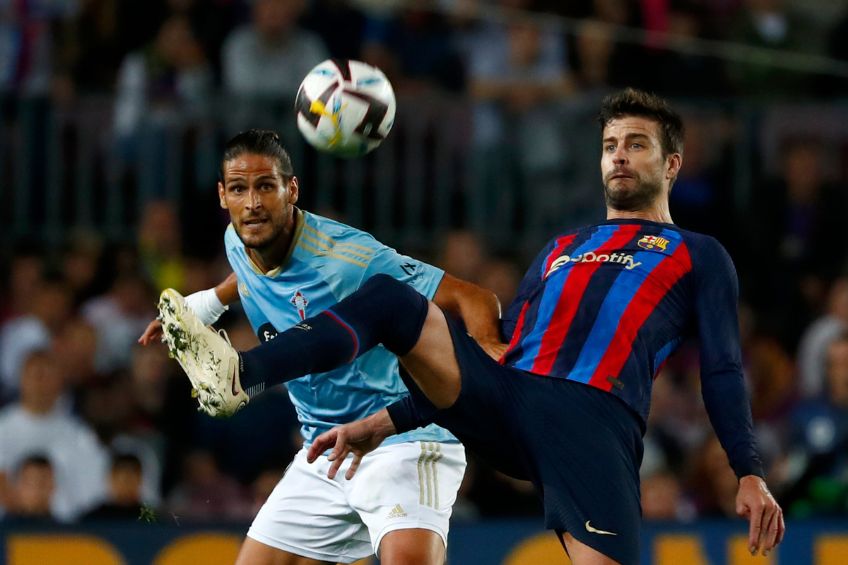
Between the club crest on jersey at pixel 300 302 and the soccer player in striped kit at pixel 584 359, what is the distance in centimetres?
71

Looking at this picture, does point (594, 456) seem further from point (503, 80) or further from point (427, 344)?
point (503, 80)

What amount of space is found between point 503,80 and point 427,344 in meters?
6.35

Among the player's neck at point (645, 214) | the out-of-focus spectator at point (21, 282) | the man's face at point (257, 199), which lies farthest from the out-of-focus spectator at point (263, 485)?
the player's neck at point (645, 214)

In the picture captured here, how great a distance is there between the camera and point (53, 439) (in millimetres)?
9500

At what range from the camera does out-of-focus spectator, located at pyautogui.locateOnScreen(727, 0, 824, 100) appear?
12070 mm

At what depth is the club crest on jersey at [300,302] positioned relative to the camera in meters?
6.18

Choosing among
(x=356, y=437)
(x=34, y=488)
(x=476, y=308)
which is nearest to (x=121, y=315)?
(x=34, y=488)

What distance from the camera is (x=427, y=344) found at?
5.18 meters

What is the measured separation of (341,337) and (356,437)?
0.72m

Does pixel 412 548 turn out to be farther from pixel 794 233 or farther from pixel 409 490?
pixel 794 233

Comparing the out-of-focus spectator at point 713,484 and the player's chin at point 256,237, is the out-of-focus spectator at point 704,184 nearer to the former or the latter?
the out-of-focus spectator at point 713,484

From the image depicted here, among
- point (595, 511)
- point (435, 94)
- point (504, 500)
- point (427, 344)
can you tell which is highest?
point (435, 94)

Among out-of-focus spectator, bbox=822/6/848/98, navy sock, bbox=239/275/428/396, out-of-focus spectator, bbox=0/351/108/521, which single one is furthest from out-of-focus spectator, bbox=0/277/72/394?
out-of-focus spectator, bbox=822/6/848/98

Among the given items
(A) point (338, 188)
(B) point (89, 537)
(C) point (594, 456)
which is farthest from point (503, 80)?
(C) point (594, 456)
